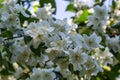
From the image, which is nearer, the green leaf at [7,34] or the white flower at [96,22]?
the green leaf at [7,34]

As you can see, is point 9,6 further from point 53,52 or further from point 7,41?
point 53,52

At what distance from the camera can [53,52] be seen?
1.84 metres

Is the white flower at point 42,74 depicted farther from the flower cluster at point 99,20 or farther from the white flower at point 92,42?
the flower cluster at point 99,20

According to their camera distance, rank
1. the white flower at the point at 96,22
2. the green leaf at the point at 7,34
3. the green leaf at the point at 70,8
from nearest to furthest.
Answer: the green leaf at the point at 7,34, the white flower at the point at 96,22, the green leaf at the point at 70,8

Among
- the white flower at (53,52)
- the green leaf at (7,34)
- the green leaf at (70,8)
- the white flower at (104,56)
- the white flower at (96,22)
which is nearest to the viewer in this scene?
the white flower at (53,52)

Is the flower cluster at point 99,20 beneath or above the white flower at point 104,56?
above

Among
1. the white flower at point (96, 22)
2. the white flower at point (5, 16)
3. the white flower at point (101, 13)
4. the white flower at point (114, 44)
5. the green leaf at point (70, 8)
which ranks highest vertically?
the green leaf at point (70, 8)

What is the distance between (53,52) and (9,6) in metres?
0.38

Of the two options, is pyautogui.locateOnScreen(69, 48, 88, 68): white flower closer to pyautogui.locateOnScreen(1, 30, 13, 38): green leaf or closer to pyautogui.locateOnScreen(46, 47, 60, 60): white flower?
pyautogui.locateOnScreen(46, 47, 60, 60): white flower

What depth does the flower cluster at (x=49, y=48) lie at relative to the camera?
1861 millimetres

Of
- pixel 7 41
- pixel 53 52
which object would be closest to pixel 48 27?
pixel 53 52

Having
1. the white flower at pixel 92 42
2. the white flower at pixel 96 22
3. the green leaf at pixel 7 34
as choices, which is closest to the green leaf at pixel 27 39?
the green leaf at pixel 7 34

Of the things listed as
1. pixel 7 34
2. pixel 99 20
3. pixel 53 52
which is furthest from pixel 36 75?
pixel 99 20

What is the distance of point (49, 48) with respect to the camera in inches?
72.9
